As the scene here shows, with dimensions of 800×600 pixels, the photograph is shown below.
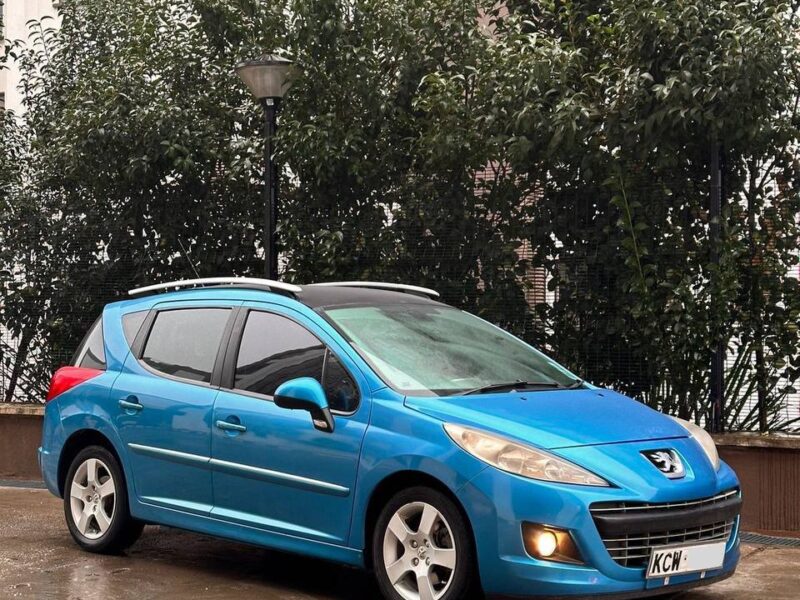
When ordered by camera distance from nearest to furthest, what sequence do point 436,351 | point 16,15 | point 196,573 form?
point 436,351 → point 196,573 → point 16,15

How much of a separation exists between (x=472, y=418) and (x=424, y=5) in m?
5.93

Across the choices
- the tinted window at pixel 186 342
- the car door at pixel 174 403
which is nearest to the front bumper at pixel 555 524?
the car door at pixel 174 403

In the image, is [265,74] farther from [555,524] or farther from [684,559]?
[684,559]

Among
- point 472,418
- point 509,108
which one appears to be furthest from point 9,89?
point 472,418

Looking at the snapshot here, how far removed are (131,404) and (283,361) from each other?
1.20m

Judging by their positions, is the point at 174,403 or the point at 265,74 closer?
the point at 174,403

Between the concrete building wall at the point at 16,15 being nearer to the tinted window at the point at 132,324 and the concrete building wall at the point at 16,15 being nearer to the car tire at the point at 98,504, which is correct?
the tinted window at the point at 132,324

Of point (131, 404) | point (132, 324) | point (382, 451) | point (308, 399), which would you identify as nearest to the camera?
point (382, 451)

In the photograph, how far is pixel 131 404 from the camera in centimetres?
815

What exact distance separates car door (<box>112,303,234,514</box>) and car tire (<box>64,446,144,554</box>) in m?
0.25

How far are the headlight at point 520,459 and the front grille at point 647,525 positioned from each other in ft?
0.54

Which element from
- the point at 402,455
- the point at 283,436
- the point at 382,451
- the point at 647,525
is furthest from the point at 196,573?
the point at 647,525

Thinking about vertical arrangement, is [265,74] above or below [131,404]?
above

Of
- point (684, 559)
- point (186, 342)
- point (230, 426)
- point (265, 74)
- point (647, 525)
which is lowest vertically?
point (684, 559)
